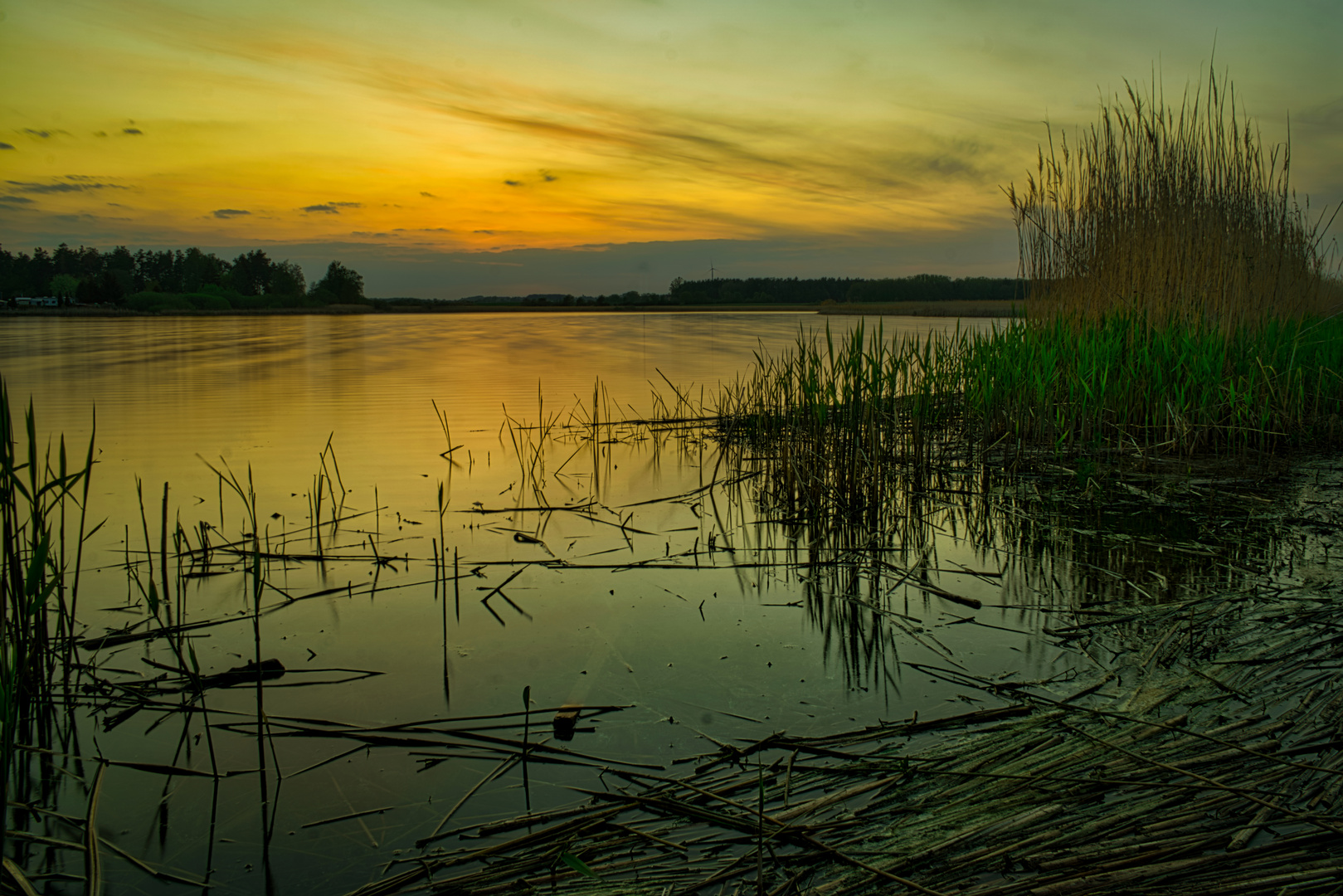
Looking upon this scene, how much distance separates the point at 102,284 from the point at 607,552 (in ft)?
307

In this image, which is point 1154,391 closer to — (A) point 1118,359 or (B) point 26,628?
(A) point 1118,359

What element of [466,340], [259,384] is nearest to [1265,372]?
[259,384]

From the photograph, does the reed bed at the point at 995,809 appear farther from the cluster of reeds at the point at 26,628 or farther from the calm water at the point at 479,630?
the cluster of reeds at the point at 26,628

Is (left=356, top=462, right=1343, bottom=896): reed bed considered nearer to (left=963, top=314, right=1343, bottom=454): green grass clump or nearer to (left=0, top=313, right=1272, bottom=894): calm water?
(left=0, top=313, right=1272, bottom=894): calm water

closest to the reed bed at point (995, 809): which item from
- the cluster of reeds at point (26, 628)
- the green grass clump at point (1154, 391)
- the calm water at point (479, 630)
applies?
the calm water at point (479, 630)

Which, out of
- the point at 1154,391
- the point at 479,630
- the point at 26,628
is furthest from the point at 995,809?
the point at 1154,391

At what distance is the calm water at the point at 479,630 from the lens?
2.25 meters

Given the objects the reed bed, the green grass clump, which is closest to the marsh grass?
the green grass clump

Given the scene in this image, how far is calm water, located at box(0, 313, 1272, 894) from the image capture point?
225 centimetres

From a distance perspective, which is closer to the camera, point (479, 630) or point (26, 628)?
point (26, 628)

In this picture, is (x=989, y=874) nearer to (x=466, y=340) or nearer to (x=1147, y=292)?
(x=1147, y=292)

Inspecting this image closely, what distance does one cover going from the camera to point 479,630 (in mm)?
3533

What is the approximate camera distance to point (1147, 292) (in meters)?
8.64

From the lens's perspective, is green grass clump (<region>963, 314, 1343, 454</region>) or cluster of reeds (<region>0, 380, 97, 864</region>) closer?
cluster of reeds (<region>0, 380, 97, 864</region>)
